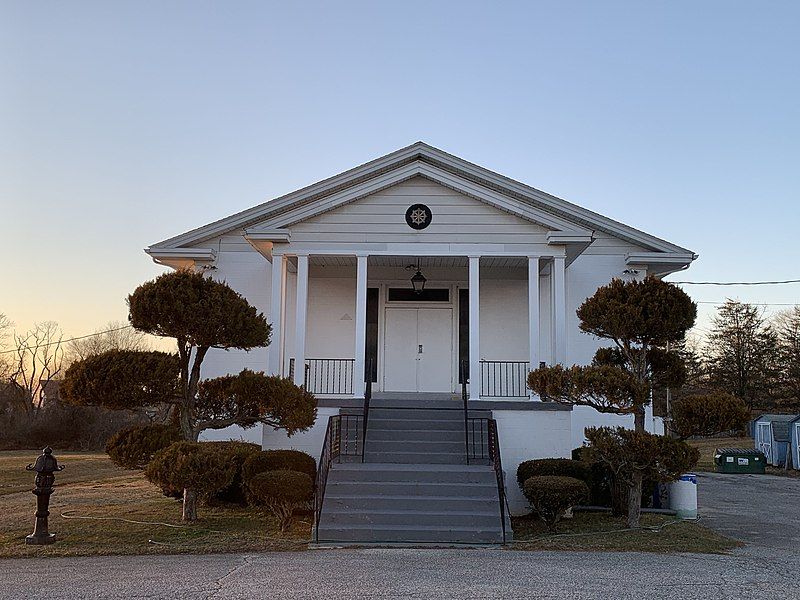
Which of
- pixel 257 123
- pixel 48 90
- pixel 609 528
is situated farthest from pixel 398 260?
pixel 48 90

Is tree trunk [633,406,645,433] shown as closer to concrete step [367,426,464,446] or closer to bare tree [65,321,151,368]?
concrete step [367,426,464,446]

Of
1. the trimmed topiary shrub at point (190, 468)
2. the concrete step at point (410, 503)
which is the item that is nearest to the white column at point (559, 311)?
the concrete step at point (410, 503)

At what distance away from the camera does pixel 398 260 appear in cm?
1467

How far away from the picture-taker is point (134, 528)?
961 cm

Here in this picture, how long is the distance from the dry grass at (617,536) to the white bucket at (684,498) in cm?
23

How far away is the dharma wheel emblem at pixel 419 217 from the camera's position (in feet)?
44.7

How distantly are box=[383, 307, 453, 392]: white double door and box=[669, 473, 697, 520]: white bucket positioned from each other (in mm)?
4937

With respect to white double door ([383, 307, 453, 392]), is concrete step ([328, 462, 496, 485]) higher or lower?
lower

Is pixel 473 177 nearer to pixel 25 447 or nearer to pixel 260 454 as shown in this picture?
pixel 260 454

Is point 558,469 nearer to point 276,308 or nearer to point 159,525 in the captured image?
point 276,308

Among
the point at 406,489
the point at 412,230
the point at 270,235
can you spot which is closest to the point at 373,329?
the point at 412,230

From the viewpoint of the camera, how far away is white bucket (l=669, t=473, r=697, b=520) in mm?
11750

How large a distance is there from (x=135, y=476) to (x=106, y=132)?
844 centimetres

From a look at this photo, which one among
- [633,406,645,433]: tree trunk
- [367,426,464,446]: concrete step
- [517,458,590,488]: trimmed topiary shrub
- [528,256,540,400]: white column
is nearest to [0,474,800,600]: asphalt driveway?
[633,406,645,433]: tree trunk
